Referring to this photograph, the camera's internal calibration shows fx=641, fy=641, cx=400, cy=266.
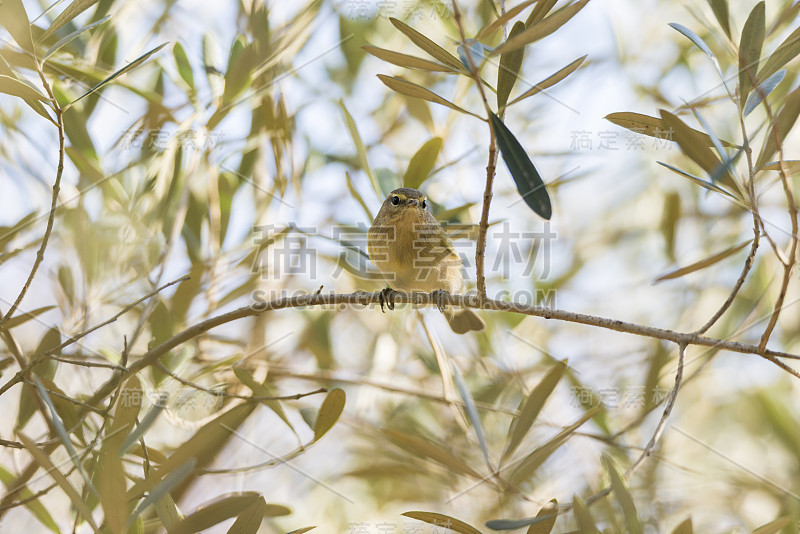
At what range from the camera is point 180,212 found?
2625 millimetres

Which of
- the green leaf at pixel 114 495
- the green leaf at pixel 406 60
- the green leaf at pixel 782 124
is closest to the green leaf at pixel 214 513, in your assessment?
the green leaf at pixel 114 495

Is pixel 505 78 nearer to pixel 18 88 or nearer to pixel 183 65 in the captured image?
pixel 18 88

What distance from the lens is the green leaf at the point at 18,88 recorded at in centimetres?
153

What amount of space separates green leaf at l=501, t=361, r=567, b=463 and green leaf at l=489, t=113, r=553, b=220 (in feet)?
2.00

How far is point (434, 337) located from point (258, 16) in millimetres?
1556

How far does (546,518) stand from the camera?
1.54m

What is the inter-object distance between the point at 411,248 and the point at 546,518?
2.00 m

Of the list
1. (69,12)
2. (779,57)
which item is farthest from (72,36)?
(779,57)

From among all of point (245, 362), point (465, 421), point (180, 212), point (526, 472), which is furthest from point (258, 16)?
point (526, 472)

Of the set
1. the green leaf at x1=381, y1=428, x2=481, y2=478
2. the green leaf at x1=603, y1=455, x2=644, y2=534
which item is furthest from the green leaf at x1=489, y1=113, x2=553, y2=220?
the green leaf at x1=381, y1=428, x2=481, y2=478

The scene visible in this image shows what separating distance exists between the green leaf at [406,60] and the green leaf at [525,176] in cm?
20

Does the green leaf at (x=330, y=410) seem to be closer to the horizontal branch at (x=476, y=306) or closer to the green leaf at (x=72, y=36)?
the horizontal branch at (x=476, y=306)

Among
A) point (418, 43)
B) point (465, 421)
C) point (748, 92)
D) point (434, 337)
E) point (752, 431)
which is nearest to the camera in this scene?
point (418, 43)

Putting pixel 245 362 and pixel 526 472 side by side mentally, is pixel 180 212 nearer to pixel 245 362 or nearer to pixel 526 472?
pixel 245 362
